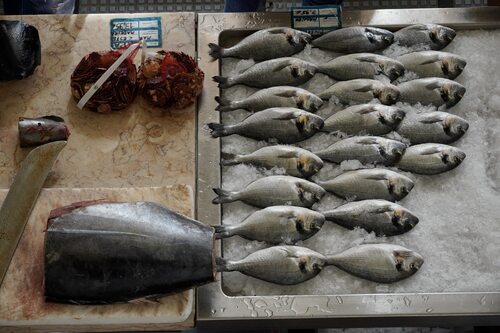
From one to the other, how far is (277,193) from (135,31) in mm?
1294

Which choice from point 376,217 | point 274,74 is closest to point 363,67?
point 274,74

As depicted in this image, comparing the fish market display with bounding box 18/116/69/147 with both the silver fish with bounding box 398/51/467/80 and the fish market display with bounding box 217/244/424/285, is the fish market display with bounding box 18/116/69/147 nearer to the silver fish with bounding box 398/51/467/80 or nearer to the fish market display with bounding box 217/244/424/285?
the fish market display with bounding box 217/244/424/285

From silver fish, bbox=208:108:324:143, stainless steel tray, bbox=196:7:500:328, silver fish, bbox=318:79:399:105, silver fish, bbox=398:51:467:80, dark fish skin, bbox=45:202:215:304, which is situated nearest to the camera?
dark fish skin, bbox=45:202:215:304

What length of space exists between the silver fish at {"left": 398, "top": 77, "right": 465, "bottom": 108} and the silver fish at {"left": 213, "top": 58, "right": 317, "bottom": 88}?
0.52 metres

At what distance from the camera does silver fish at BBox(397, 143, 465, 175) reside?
3.21m

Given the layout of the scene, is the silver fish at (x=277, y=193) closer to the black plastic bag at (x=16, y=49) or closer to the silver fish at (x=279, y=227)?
the silver fish at (x=279, y=227)

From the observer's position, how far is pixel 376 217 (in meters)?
3.03

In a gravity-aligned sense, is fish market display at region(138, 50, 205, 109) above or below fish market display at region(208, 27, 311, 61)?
below

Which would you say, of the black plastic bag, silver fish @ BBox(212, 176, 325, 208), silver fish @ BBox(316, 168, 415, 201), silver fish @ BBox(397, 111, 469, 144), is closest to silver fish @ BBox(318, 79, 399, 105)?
silver fish @ BBox(397, 111, 469, 144)

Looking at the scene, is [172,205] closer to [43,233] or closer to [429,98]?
[43,233]

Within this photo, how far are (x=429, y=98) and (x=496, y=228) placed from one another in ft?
2.46

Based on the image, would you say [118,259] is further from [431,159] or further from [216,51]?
[431,159]

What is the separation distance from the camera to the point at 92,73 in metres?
3.30

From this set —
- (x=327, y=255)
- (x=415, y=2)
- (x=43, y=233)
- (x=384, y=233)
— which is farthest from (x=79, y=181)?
(x=415, y=2)
